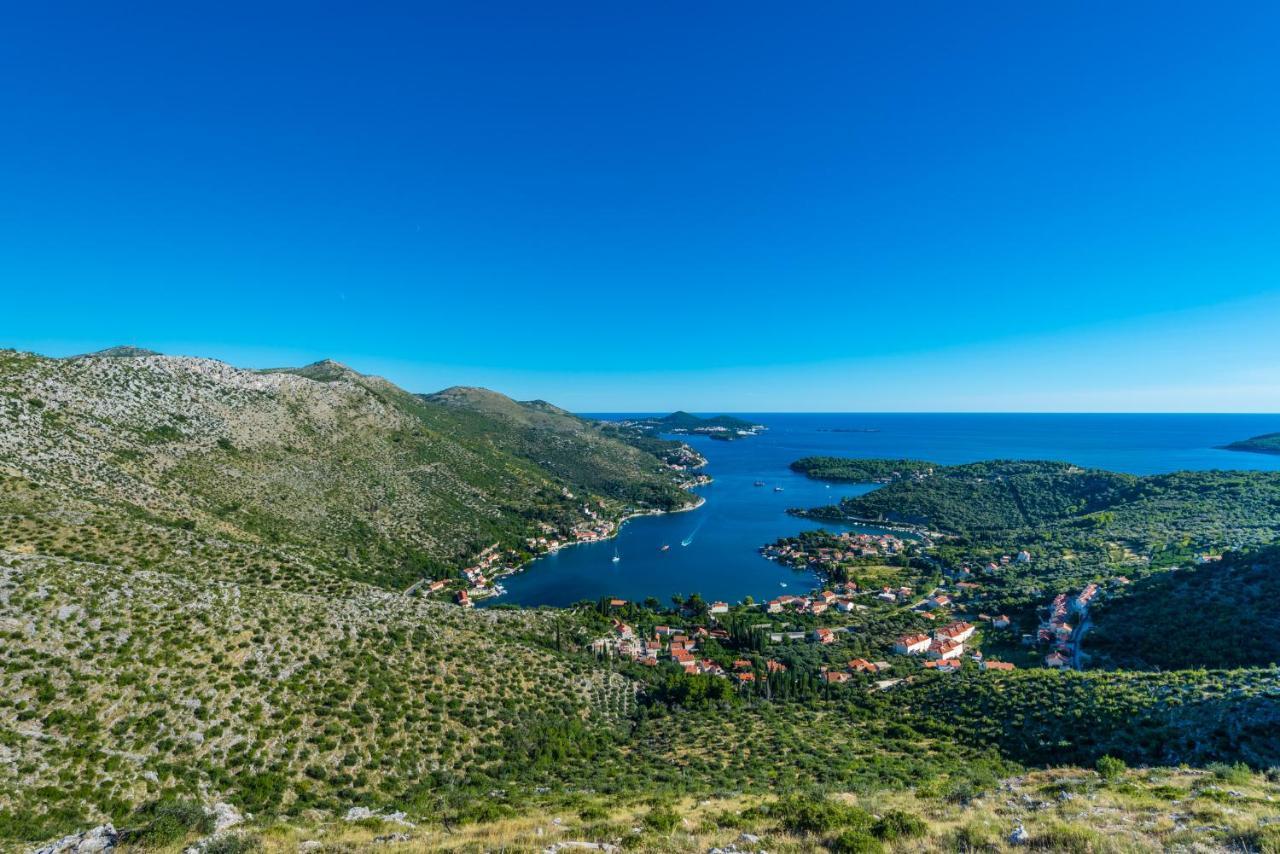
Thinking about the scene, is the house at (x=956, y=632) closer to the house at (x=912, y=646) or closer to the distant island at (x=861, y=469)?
the house at (x=912, y=646)

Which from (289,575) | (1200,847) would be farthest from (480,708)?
(1200,847)

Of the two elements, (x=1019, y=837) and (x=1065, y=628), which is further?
(x=1065, y=628)

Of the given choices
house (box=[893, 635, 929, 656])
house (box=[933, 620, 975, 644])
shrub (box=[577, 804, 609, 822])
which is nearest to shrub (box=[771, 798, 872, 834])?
shrub (box=[577, 804, 609, 822])

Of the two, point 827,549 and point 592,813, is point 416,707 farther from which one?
point 827,549

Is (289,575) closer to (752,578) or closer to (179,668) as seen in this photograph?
(179,668)

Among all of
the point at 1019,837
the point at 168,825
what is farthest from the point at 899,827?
the point at 168,825

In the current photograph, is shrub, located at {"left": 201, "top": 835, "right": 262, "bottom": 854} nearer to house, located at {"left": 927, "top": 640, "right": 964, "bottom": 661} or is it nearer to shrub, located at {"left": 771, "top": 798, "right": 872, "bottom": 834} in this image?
shrub, located at {"left": 771, "top": 798, "right": 872, "bottom": 834}

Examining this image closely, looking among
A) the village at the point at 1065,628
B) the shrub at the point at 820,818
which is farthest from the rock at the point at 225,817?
the village at the point at 1065,628
